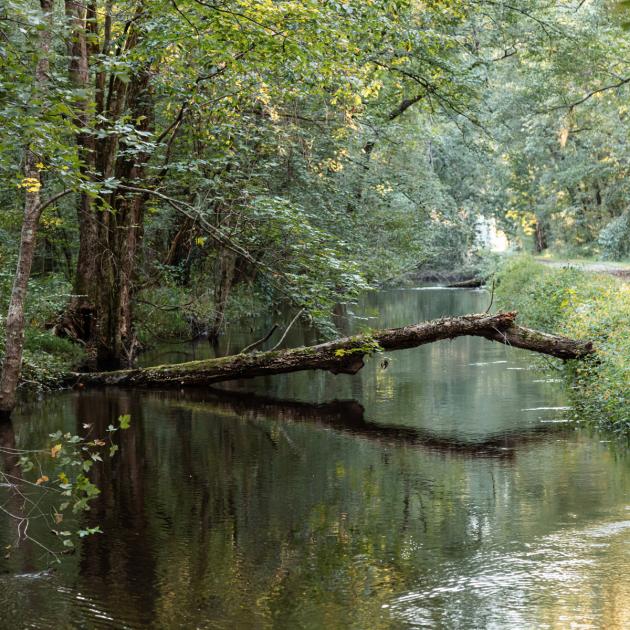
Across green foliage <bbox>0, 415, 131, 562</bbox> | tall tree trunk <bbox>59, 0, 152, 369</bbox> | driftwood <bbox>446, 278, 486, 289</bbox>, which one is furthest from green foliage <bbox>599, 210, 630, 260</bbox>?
green foliage <bbox>0, 415, 131, 562</bbox>

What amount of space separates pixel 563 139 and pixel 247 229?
64.8ft

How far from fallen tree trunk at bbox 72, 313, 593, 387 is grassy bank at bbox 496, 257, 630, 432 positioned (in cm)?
75

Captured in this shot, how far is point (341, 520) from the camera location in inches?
335

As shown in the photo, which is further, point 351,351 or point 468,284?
point 468,284

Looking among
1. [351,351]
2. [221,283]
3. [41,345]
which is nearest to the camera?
[351,351]

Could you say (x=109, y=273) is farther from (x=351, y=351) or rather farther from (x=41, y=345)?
(x=351, y=351)

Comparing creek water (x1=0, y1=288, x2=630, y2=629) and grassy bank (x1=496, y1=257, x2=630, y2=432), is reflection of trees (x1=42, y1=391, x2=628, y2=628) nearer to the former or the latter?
creek water (x1=0, y1=288, x2=630, y2=629)

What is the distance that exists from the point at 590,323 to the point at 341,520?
9309 millimetres

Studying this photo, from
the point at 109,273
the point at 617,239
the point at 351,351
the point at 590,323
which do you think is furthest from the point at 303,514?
the point at 617,239

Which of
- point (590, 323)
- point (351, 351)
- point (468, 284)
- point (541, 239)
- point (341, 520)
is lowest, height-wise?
point (341, 520)

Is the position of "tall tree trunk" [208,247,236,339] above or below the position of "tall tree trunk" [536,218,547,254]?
below

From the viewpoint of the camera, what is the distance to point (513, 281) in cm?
3038

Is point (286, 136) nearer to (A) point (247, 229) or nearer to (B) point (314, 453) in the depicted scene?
(A) point (247, 229)

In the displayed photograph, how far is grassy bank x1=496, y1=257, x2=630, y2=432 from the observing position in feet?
41.5
